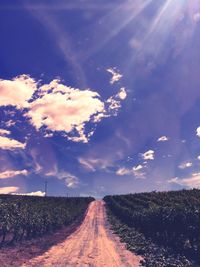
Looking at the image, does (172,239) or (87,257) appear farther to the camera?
(172,239)

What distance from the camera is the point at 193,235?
35.1m

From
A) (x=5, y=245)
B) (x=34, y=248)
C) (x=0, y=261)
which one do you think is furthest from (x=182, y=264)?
(x=5, y=245)

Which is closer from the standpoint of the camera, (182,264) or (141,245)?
(182,264)

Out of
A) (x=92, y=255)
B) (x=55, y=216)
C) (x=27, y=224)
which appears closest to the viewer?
(x=92, y=255)

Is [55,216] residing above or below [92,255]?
above

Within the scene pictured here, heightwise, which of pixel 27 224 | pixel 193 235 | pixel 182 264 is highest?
pixel 27 224

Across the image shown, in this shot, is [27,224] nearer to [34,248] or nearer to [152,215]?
[34,248]

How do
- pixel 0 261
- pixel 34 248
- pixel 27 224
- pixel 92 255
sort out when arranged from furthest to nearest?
pixel 27 224, pixel 34 248, pixel 92 255, pixel 0 261

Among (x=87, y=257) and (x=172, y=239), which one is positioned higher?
(x=172, y=239)

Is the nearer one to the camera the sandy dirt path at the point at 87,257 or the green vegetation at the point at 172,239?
the sandy dirt path at the point at 87,257

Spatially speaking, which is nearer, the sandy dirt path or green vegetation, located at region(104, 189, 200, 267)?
the sandy dirt path

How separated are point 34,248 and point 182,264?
703 inches

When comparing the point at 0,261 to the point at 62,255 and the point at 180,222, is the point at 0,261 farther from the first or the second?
the point at 180,222

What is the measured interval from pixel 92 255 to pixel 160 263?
8.28 m
